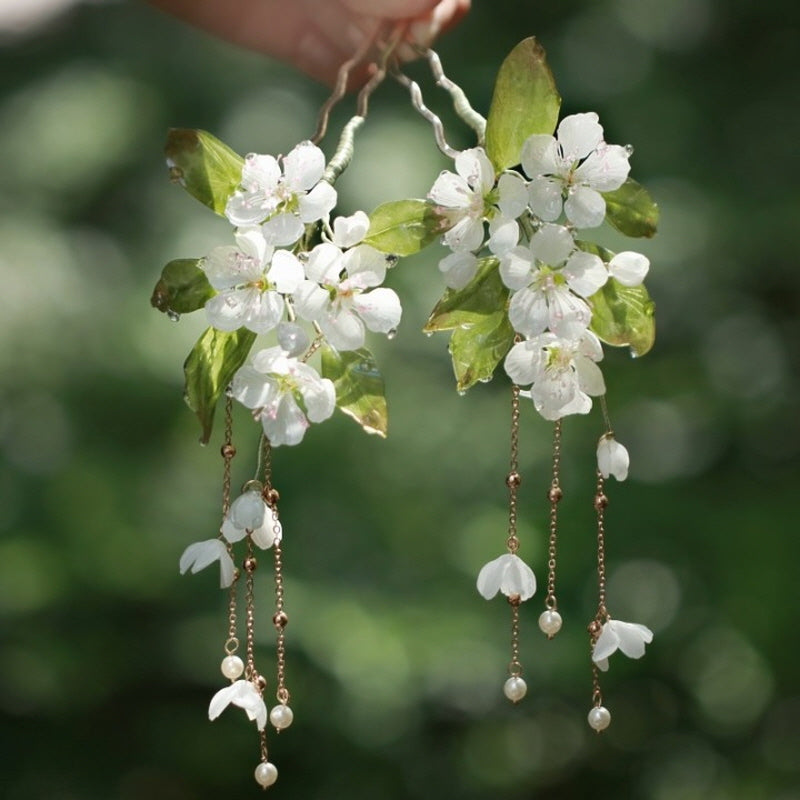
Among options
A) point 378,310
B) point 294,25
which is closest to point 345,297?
point 378,310

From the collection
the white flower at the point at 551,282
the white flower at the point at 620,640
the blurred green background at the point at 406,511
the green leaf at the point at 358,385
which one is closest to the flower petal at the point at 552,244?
the white flower at the point at 551,282

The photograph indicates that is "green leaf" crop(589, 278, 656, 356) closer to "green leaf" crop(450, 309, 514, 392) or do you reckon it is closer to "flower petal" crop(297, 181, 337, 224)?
"green leaf" crop(450, 309, 514, 392)

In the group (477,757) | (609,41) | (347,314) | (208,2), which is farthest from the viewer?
(609,41)

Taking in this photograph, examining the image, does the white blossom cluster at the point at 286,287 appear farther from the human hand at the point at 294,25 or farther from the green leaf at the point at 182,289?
the human hand at the point at 294,25

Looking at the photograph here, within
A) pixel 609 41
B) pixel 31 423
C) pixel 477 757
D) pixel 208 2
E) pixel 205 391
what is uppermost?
pixel 609 41

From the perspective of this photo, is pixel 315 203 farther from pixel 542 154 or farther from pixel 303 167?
pixel 542 154

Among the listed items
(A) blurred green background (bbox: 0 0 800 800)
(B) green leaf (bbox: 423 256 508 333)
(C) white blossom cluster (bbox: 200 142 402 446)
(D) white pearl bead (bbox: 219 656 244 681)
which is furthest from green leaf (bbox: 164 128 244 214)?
(A) blurred green background (bbox: 0 0 800 800)

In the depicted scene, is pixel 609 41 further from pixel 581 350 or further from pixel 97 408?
pixel 581 350

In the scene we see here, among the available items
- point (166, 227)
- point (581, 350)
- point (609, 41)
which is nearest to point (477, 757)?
point (166, 227)
